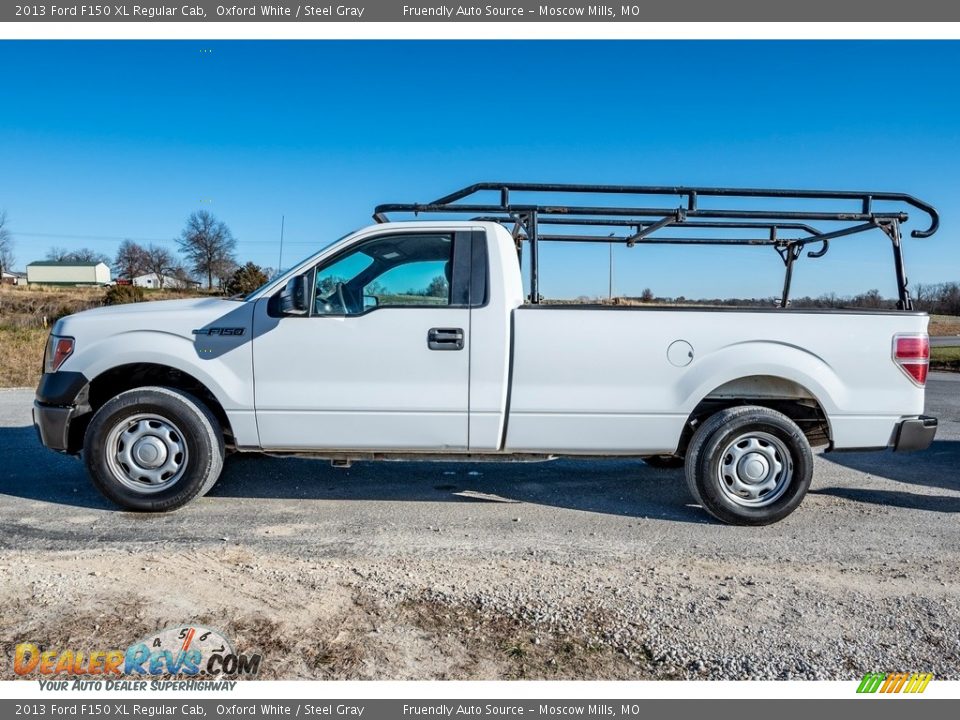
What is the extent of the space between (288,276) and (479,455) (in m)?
1.85

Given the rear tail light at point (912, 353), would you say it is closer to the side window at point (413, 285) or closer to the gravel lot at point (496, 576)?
the gravel lot at point (496, 576)

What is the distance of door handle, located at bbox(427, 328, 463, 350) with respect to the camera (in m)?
4.41

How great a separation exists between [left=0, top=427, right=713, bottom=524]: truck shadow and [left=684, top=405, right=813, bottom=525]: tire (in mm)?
260

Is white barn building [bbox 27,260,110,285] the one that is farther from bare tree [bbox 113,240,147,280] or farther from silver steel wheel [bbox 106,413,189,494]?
silver steel wheel [bbox 106,413,189,494]

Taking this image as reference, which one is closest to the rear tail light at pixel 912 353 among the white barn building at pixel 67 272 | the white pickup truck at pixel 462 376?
the white pickup truck at pixel 462 376

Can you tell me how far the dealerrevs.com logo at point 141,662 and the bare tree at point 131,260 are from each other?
6942 centimetres

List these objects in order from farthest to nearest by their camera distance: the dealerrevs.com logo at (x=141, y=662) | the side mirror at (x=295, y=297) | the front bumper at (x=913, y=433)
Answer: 1. the front bumper at (x=913, y=433)
2. the side mirror at (x=295, y=297)
3. the dealerrevs.com logo at (x=141, y=662)

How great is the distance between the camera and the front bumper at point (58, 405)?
178 inches

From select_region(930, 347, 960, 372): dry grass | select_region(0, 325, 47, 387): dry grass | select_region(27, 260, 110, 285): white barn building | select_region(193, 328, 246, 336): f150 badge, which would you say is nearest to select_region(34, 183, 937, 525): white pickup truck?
select_region(193, 328, 246, 336): f150 badge

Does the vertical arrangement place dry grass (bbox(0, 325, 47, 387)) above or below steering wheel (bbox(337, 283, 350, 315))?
below

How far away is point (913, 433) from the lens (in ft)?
14.7

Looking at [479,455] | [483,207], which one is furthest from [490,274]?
[479,455]

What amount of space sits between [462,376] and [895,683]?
2.82 metres

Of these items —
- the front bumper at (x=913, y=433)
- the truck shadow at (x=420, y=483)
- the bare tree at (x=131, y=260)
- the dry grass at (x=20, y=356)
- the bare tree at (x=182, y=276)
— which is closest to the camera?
the front bumper at (x=913, y=433)
